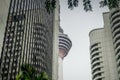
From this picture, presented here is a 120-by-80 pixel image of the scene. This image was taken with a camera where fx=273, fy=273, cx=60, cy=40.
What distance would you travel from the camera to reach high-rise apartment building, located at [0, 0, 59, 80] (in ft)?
399

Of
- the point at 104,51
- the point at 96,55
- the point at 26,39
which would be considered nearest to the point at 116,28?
the point at 104,51

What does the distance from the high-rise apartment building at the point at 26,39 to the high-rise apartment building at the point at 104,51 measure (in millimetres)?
28296

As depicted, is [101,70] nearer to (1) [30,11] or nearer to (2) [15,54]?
(2) [15,54]

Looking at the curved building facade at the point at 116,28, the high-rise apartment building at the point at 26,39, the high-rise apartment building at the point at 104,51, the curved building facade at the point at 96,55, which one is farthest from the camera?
the high-rise apartment building at the point at 26,39

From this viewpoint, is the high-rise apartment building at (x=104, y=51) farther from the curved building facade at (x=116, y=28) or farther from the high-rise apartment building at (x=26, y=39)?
the high-rise apartment building at (x=26, y=39)

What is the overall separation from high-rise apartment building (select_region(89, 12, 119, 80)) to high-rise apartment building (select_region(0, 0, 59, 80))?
28296 mm

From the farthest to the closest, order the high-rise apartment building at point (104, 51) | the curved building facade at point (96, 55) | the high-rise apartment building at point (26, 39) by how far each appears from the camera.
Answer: the high-rise apartment building at point (26, 39) → the curved building facade at point (96, 55) → the high-rise apartment building at point (104, 51)

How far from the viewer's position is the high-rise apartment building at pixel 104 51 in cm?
10619

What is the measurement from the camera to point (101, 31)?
396 feet

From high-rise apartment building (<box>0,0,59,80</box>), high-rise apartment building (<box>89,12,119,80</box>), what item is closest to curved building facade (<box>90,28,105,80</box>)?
high-rise apartment building (<box>89,12,119,80</box>)

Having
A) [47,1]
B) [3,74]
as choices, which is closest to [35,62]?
[3,74]

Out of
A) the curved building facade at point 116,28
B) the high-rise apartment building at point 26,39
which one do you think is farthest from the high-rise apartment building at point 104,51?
the high-rise apartment building at point 26,39

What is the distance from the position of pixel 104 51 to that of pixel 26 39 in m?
39.7

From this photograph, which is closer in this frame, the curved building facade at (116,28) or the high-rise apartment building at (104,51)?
the curved building facade at (116,28)
